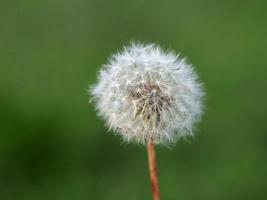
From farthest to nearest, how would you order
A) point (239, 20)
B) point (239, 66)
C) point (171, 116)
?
point (239, 20) < point (239, 66) < point (171, 116)

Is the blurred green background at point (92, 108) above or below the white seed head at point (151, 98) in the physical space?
above

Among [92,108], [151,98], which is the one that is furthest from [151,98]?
[92,108]

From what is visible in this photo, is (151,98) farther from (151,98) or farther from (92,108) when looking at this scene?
(92,108)

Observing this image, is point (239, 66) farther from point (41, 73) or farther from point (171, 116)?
point (171, 116)

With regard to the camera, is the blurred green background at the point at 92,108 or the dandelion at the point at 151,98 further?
the blurred green background at the point at 92,108

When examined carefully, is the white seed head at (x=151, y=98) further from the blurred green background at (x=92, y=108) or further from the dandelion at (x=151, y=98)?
the blurred green background at (x=92, y=108)

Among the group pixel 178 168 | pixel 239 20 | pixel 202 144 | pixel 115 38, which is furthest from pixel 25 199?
pixel 239 20

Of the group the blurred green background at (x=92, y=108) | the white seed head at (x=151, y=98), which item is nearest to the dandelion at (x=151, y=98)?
the white seed head at (x=151, y=98)

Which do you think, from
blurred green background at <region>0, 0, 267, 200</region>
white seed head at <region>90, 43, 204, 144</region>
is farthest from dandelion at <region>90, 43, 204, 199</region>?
blurred green background at <region>0, 0, 267, 200</region>
